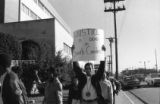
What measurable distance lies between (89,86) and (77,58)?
2.58 metres

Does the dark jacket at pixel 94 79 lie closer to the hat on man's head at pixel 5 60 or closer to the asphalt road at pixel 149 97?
the hat on man's head at pixel 5 60

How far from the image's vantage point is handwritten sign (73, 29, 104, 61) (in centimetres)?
726

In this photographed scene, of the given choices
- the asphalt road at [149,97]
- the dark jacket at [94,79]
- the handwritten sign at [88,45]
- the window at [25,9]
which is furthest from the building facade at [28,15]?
the dark jacket at [94,79]

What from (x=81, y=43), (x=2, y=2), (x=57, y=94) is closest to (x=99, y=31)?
(x=81, y=43)

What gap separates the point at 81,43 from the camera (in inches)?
294

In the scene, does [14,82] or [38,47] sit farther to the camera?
[38,47]

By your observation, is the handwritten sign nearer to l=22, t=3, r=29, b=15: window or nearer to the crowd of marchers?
the crowd of marchers

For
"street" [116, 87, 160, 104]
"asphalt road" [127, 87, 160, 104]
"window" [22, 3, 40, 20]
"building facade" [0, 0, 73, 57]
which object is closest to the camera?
"asphalt road" [127, 87, 160, 104]

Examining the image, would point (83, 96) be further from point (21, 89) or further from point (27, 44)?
point (27, 44)

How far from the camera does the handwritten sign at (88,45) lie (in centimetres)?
726

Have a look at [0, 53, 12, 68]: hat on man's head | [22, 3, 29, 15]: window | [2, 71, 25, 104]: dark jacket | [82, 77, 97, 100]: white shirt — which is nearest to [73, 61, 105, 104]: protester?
[82, 77, 97, 100]: white shirt

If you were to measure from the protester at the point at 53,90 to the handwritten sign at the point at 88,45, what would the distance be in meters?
0.88

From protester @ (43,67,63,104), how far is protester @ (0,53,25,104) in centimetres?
251

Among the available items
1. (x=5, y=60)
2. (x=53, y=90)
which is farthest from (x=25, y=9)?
(x=5, y=60)
